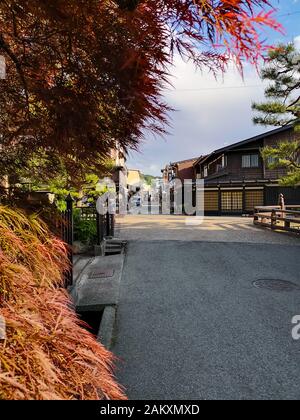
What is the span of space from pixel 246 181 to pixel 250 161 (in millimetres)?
2206

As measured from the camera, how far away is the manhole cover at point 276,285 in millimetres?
6863

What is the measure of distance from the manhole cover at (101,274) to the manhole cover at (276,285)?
11.0 feet

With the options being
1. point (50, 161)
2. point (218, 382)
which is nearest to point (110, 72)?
point (50, 161)

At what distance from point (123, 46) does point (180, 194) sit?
34698mm

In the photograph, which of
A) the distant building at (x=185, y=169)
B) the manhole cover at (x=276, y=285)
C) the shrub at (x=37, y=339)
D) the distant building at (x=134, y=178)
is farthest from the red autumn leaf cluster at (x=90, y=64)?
the distant building at (x=134, y=178)

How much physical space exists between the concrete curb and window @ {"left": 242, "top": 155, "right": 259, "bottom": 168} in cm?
2682

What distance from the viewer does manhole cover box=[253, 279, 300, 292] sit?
270 inches

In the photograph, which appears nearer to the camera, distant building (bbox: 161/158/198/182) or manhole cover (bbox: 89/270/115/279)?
manhole cover (bbox: 89/270/115/279)

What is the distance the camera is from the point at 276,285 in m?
7.14

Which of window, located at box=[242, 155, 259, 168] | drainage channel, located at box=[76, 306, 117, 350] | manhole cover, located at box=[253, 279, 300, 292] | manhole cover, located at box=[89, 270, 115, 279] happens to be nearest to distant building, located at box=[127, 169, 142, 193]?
window, located at box=[242, 155, 259, 168]

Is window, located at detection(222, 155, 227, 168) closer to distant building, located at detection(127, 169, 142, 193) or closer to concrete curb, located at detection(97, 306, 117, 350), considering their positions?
concrete curb, located at detection(97, 306, 117, 350)

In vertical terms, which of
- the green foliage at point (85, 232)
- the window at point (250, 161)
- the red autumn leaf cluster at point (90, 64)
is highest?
the window at point (250, 161)

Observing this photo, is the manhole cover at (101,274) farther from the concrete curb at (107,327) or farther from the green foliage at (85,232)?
the green foliage at (85,232)

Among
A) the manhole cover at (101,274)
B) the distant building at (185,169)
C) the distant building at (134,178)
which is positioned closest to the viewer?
Answer: the manhole cover at (101,274)
